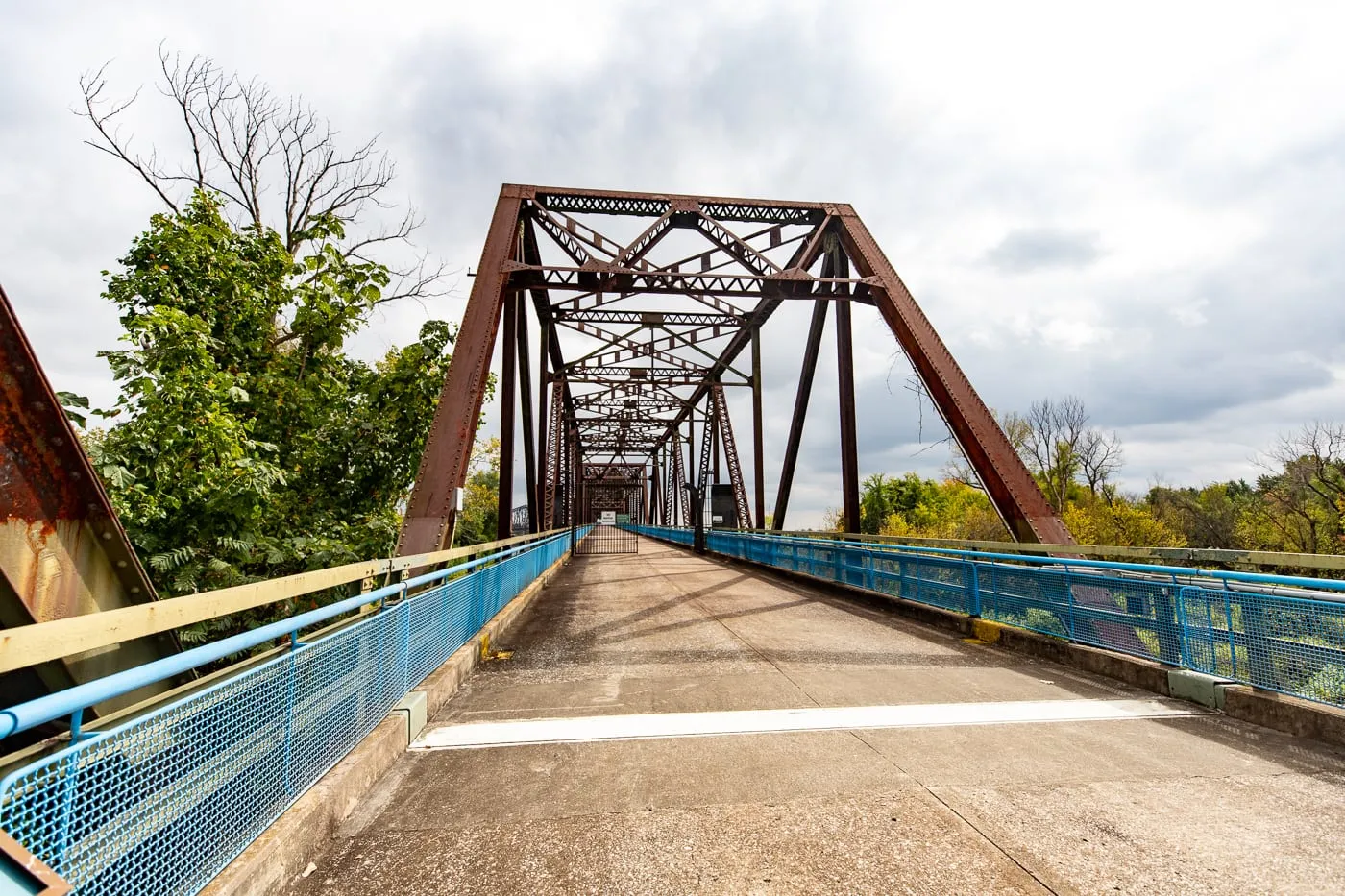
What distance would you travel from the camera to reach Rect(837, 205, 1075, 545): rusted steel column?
8781mm

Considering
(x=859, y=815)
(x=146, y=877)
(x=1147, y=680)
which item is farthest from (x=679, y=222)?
(x=146, y=877)

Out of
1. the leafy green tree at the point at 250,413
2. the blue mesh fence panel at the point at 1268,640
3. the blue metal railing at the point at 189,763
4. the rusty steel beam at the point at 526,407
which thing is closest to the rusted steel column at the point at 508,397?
the rusty steel beam at the point at 526,407

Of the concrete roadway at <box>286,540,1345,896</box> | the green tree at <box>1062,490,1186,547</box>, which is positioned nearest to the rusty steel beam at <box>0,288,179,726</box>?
the concrete roadway at <box>286,540,1345,896</box>

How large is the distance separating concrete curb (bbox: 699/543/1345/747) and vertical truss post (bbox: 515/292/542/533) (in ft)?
33.3

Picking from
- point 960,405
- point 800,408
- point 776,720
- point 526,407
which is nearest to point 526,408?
point 526,407

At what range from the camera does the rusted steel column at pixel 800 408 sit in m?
15.0

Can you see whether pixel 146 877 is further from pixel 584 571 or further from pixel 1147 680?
pixel 584 571

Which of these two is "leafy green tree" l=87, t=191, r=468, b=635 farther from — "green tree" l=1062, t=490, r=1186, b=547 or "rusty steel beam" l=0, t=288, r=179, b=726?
"green tree" l=1062, t=490, r=1186, b=547

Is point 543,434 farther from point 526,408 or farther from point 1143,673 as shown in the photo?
point 1143,673

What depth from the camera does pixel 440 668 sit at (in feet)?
17.9

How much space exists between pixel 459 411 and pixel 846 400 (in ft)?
27.0

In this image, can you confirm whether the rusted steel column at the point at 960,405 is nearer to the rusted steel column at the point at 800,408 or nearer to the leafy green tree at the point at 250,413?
the rusted steel column at the point at 800,408

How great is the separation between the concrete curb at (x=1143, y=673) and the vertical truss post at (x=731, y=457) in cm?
1427

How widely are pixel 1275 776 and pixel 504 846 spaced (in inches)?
166
